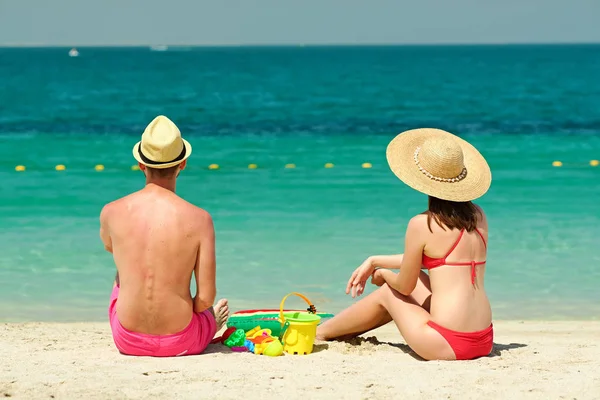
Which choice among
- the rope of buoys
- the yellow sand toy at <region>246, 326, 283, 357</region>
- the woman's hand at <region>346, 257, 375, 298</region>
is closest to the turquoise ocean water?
the rope of buoys

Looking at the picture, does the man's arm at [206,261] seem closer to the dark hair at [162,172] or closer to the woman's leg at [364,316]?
the dark hair at [162,172]

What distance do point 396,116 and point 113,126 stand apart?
33.9 ft

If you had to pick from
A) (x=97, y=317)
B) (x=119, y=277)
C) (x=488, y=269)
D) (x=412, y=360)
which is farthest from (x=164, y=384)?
(x=488, y=269)

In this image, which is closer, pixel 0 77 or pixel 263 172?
pixel 263 172

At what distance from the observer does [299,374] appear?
15.1 feet

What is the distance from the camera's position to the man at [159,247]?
464 centimetres

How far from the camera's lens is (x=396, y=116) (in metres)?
32.0

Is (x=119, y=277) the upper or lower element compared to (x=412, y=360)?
upper

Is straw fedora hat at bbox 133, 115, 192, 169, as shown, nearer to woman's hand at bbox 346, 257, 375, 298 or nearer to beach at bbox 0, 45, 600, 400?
beach at bbox 0, 45, 600, 400

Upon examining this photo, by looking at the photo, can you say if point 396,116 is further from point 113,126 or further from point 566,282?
point 566,282

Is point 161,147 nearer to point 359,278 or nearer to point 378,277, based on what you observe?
point 359,278

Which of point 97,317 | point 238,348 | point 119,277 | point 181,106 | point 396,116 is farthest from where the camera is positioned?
point 181,106

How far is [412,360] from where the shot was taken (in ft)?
16.3

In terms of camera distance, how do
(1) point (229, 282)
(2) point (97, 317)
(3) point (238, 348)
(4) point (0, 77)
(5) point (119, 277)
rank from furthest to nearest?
(4) point (0, 77), (1) point (229, 282), (2) point (97, 317), (3) point (238, 348), (5) point (119, 277)
